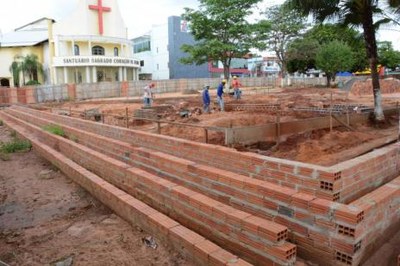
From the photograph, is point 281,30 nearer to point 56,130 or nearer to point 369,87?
point 369,87

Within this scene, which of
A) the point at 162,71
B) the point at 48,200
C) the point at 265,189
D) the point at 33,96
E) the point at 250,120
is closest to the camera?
the point at 265,189

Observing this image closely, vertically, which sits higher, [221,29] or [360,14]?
[221,29]

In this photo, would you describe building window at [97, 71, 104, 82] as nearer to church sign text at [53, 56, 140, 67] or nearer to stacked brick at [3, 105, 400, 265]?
church sign text at [53, 56, 140, 67]

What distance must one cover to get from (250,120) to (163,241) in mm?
6495

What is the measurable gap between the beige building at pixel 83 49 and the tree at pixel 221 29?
1410 centimetres

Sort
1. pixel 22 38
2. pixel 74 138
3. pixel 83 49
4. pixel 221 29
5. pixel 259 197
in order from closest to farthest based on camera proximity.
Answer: pixel 259 197
pixel 74 138
pixel 221 29
pixel 83 49
pixel 22 38

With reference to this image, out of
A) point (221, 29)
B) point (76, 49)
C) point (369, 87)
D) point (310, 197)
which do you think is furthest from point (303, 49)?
point (310, 197)

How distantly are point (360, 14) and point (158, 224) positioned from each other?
8750mm

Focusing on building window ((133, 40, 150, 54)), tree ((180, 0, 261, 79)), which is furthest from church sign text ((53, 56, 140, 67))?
building window ((133, 40, 150, 54))

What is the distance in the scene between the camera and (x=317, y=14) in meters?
10.5

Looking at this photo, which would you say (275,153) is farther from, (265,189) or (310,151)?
(265,189)

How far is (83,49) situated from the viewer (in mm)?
43156

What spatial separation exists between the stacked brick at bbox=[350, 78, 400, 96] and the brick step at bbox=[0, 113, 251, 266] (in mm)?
22508

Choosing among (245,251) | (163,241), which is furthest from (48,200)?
(245,251)
